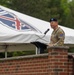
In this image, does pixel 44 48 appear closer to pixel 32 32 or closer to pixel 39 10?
pixel 32 32

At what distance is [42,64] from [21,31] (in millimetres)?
2757

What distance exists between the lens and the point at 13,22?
11.8 meters

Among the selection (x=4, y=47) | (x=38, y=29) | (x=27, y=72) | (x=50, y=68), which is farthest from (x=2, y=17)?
(x=50, y=68)

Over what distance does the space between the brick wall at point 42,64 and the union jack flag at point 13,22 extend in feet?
6.70

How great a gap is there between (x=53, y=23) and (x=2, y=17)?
3.67m

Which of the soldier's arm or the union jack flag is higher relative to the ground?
the union jack flag

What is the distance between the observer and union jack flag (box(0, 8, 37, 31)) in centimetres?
1142

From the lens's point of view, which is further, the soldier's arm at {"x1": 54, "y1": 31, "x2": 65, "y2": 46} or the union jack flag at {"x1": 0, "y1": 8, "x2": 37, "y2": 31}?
the union jack flag at {"x1": 0, "y1": 8, "x2": 37, "y2": 31}

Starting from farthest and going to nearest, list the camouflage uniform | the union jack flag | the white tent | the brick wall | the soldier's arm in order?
1. the union jack flag
2. the white tent
3. the camouflage uniform
4. the soldier's arm
5. the brick wall

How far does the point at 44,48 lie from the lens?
9.68m

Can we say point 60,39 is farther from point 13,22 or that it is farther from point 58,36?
point 13,22

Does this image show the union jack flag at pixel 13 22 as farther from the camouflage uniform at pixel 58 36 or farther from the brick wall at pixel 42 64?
the camouflage uniform at pixel 58 36

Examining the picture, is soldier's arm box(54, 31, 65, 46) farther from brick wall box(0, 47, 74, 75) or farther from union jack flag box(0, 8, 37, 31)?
union jack flag box(0, 8, 37, 31)

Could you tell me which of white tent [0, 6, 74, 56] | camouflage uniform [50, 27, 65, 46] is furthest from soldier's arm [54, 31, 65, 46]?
white tent [0, 6, 74, 56]
